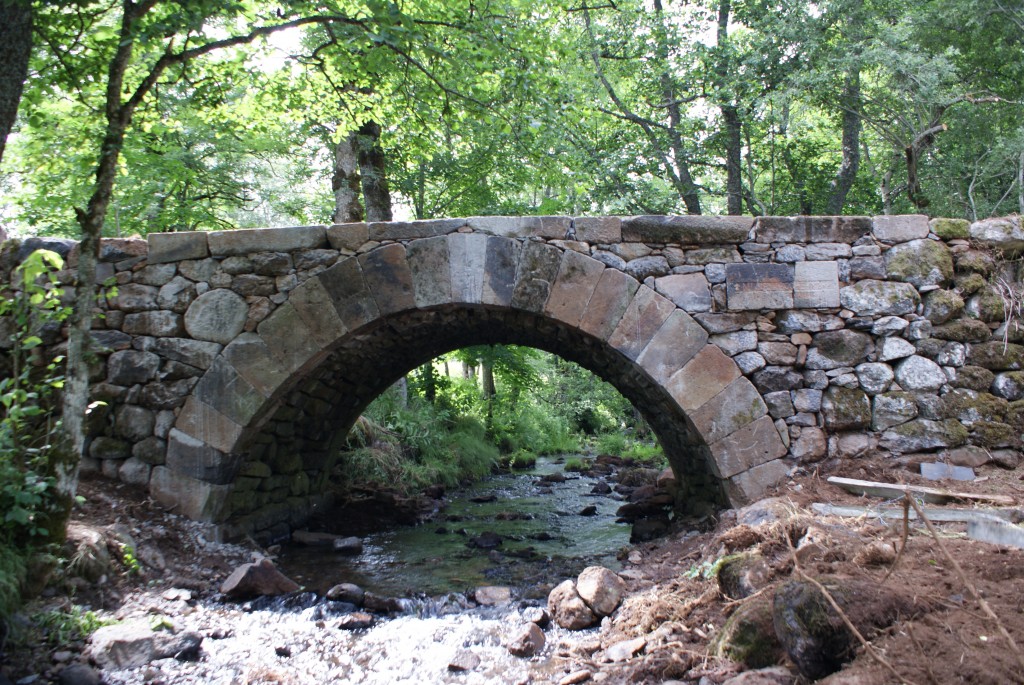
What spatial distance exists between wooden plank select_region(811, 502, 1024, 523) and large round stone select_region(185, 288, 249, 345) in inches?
146

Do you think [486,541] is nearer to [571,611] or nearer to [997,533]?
[571,611]

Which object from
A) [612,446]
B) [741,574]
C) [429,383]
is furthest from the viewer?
[612,446]

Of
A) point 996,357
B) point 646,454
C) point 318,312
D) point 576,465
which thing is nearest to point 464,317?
point 318,312

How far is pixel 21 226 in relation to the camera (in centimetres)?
1071

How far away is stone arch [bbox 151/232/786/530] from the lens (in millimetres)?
4629

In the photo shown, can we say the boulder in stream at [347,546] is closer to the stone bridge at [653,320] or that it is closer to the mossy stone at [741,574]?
the stone bridge at [653,320]

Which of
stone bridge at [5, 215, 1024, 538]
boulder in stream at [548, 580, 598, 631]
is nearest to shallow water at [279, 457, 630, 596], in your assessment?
boulder in stream at [548, 580, 598, 631]

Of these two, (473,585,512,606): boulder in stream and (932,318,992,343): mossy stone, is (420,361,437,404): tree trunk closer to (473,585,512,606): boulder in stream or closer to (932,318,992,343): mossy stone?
(473,585,512,606): boulder in stream

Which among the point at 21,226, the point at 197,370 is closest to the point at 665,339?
the point at 197,370

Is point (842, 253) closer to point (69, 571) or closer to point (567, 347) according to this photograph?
point (567, 347)

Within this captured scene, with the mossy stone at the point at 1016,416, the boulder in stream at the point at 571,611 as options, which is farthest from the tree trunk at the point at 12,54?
the mossy stone at the point at 1016,416

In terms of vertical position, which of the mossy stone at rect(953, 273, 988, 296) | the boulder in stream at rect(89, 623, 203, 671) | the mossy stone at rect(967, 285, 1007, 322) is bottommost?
the boulder in stream at rect(89, 623, 203, 671)

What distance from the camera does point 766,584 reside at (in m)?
3.32

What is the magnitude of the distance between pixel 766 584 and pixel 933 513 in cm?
120
